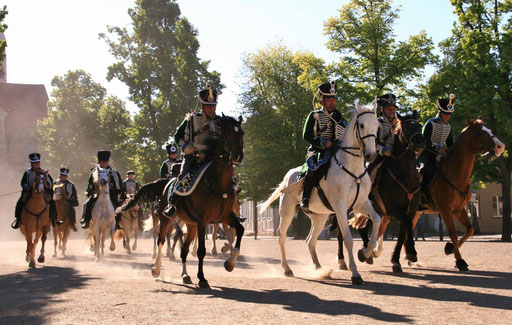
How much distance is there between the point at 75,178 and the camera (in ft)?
210

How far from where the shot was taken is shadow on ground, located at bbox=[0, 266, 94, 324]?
30.0ft

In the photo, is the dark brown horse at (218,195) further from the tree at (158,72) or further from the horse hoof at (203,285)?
the tree at (158,72)

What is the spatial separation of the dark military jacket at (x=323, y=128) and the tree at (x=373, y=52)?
23.7 meters

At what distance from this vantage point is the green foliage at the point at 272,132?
42375mm

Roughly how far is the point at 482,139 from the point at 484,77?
20104 mm

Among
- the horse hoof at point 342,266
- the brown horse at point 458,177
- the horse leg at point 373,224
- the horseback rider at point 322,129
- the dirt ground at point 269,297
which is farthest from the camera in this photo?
the horse hoof at point 342,266

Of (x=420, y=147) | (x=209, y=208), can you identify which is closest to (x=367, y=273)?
(x=420, y=147)

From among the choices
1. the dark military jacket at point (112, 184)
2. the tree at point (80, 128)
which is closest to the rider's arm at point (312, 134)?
the dark military jacket at point (112, 184)

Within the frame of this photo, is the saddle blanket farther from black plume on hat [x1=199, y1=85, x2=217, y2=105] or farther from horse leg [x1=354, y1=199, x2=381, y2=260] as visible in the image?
horse leg [x1=354, y1=199, x2=381, y2=260]

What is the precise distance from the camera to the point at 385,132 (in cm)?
1477

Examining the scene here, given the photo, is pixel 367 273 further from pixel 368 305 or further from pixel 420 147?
pixel 368 305

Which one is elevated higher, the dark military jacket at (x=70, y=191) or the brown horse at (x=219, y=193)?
the dark military jacket at (x=70, y=191)

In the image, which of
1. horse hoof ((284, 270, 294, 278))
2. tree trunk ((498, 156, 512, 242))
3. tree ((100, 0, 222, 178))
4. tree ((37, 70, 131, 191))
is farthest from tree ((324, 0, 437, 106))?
tree ((37, 70, 131, 191))

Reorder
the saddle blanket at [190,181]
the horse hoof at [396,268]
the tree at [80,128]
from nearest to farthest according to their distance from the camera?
the saddle blanket at [190,181] → the horse hoof at [396,268] → the tree at [80,128]
